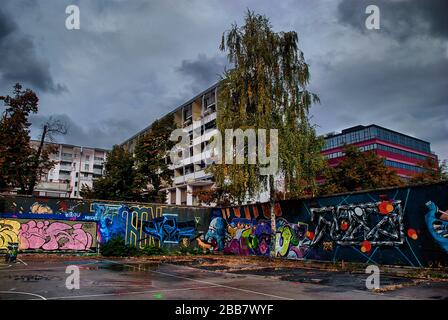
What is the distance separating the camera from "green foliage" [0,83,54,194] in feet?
100.0

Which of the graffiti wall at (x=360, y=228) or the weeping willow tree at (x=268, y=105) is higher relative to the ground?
the weeping willow tree at (x=268, y=105)

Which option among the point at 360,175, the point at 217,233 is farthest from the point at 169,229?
the point at 360,175

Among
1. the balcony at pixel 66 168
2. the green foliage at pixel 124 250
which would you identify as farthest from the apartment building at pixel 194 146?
the balcony at pixel 66 168

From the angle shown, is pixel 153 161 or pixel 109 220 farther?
pixel 153 161

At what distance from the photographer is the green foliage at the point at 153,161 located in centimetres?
4312

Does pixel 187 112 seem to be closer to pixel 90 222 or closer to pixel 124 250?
pixel 90 222

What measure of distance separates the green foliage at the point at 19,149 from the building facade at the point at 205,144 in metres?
16.8

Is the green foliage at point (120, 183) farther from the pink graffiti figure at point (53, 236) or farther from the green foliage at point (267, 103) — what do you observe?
the green foliage at point (267, 103)

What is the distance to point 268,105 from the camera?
2048cm

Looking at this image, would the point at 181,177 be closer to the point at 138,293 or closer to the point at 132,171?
the point at 132,171

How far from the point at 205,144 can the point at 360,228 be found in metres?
39.0

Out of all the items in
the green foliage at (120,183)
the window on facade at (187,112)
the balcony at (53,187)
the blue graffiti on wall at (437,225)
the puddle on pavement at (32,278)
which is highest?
the window on facade at (187,112)

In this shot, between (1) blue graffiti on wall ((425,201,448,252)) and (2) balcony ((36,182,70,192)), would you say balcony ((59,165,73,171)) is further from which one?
(1) blue graffiti on wall ((425,201,448,252))
